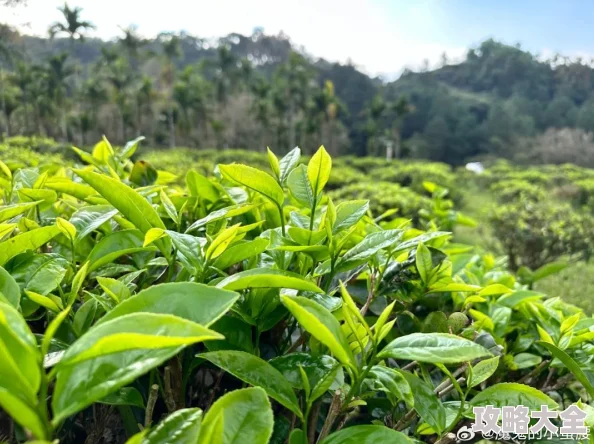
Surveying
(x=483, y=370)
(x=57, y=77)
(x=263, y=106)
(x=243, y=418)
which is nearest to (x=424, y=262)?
(x=483, y=370)

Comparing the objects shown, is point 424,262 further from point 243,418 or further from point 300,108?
point 300,108

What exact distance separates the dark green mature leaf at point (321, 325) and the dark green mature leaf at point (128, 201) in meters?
0.24

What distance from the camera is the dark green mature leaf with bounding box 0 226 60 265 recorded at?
1.90ft

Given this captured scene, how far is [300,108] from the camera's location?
27.3 metres

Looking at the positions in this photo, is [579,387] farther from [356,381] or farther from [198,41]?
[198,41]

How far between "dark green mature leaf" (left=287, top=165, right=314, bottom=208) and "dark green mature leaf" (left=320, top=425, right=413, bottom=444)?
0.98 feet

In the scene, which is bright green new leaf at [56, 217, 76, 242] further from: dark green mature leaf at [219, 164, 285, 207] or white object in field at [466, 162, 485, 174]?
white object in field at [466, 162, 485, 174]

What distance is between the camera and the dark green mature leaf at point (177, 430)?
0.36 metres

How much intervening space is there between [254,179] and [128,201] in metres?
0.16

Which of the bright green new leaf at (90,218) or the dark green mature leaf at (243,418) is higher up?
the bright green new leaf at (90,218)

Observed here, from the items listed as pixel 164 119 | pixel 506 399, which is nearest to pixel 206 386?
pixel 506 399

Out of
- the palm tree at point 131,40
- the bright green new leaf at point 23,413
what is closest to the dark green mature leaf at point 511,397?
the bright green new leaf at point 23,413

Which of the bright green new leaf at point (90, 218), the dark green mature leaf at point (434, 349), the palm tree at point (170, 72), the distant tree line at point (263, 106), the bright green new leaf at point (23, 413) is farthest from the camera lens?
the palm tree at point (170, 72)

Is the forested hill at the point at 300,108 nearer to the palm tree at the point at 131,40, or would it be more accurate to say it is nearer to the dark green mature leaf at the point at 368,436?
the palm tree at the point at 131,40
